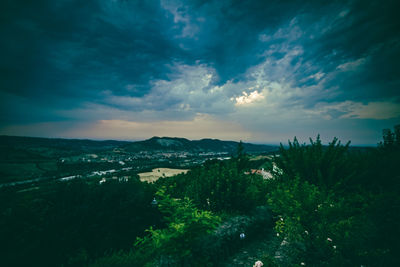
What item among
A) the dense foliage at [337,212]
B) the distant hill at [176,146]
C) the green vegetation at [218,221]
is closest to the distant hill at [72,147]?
the distant hill at [176,146]

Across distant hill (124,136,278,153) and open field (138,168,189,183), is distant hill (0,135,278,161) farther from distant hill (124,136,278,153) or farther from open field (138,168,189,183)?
open field (138,168,189,183)

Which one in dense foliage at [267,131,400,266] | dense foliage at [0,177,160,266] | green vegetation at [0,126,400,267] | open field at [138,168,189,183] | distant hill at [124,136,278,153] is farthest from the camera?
distant hill at [124,136,278,153]

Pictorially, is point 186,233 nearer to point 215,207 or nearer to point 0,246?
point 215,207

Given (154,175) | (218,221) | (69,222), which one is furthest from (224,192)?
(154,175)

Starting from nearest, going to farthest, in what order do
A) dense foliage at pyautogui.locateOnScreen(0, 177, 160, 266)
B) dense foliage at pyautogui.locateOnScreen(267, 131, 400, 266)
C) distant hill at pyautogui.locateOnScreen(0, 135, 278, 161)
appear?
dense foliage at pyautogui.locateOnScreen(267, 131, 400, 266) → dense foliage at pyautogui.locateOnScreen(0, 177, 160, 266) → distant hill at pyautogui.locateOnScreen(0, 135, 278, 161)

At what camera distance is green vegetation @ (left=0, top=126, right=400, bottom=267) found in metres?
2.40

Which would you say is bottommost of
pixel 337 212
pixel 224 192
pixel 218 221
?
pixel 218 221

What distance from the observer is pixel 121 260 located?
309 centimetres

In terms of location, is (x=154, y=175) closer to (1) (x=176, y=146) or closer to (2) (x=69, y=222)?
(2) (x=69, y=222)

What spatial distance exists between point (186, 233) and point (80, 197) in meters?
2.93

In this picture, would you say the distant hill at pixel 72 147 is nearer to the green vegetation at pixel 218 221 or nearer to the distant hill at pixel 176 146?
the distant hill at pixel 176 146

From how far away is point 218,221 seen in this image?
13.0 ft

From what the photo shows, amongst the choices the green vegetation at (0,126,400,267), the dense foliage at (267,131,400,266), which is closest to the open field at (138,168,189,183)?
the green vegetation at (0,126,400,267)

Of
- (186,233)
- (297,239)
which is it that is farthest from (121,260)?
(297,239)
